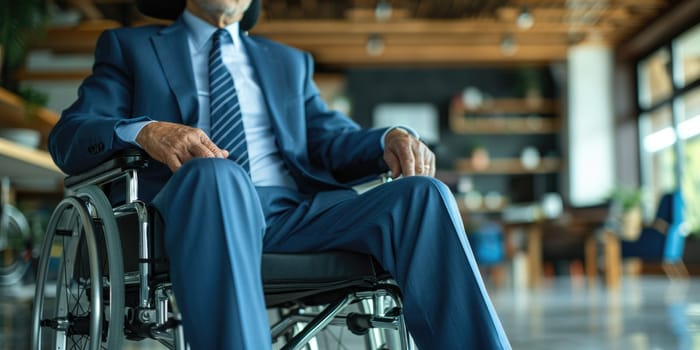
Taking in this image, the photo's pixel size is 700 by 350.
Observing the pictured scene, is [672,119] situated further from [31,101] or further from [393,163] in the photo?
[393,163]

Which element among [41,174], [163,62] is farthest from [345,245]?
[41,174]

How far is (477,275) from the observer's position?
111cm

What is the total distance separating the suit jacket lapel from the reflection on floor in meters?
1.44

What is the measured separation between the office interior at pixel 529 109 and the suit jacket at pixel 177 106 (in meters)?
3.26

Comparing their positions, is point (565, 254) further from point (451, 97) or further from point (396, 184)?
point (396, 184)

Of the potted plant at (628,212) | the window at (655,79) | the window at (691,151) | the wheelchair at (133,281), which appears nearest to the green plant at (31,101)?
the wheelchair at (133,281)

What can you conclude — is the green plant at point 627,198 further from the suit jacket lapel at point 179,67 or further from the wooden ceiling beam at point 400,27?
the suit jacket lapel at point 179,67

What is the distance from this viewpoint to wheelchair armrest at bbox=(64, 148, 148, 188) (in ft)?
3.94

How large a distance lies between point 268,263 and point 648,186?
9.57 m

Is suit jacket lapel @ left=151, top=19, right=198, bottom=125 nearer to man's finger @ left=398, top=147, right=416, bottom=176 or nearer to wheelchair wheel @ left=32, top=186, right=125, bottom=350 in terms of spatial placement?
wheelchair wheel @ left=32, top=186, right=125, bottom=350

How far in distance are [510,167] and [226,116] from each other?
9.38 m

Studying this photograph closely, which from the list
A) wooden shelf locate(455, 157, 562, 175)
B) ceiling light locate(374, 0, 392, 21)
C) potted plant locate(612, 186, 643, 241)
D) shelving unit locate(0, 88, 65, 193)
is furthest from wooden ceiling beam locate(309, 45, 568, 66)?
shelving unit locate(0, 88, 65, 193)

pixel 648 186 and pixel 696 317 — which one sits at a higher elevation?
pixel 648 186

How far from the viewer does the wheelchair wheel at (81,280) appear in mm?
1165
